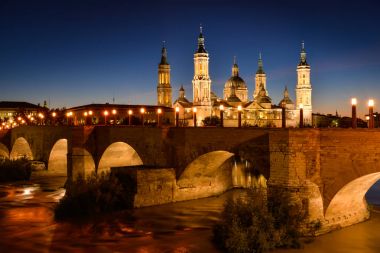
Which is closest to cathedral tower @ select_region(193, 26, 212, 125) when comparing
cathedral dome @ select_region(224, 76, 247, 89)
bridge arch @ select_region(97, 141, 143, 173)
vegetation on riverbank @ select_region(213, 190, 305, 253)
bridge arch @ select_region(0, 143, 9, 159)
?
cathedral dome @ select_region(224, 76, 247, 89)

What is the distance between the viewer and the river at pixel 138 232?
15.9m

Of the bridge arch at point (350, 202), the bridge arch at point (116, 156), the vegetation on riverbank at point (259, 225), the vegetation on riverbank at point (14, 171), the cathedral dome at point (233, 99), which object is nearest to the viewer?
the vegetation on riverbank at point (259, 225)

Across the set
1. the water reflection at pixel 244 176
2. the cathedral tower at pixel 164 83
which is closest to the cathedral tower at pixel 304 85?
the cathedral tower at pixel 164 83

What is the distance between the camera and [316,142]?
16.3 m

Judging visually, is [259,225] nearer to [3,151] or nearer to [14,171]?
[14,171]

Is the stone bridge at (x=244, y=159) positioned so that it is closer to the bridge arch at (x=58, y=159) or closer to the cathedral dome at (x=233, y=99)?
the bridge arch at (x=58, y=159)

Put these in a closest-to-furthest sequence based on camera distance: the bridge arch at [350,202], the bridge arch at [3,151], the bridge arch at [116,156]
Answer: the bridge arch at [350,202]
the bridge arch at [116,156]
the bridge arch at [3,151]

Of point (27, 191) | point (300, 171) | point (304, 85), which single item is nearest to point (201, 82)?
point (304, 85)

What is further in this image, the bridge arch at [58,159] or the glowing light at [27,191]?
the bridge arch at [58,159]

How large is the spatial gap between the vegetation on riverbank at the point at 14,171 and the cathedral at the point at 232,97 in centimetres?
3872

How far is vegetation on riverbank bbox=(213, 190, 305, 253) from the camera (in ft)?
48.0

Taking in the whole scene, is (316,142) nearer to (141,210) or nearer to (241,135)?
(241,135)

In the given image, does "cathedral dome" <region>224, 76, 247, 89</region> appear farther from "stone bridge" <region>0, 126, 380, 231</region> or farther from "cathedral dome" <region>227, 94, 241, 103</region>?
"stone bridge" <region>0, 126, 380, 231</region>

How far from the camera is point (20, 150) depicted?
44.0 meters
